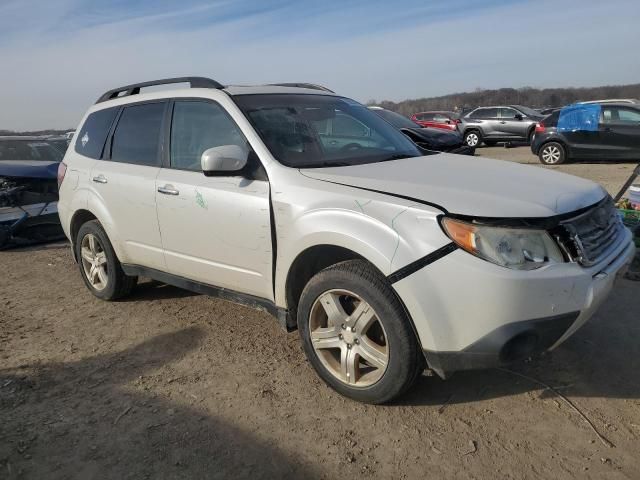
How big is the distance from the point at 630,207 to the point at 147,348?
217 inches

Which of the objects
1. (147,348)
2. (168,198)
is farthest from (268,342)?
(168,198)

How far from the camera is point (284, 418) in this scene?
9.91 ft

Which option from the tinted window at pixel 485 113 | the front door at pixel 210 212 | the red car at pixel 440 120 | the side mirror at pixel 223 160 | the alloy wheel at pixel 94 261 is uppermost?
the side mirror at pixel 223 160

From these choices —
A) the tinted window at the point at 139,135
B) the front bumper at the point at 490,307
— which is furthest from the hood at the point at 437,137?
the front bumper at the point at 490,307

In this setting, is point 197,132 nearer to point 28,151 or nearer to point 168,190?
point 168,190

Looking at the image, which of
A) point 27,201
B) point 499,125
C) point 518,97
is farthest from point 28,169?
point 518,97

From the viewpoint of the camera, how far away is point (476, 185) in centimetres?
296

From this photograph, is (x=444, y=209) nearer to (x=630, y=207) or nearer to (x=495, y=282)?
(x=495, y=282)

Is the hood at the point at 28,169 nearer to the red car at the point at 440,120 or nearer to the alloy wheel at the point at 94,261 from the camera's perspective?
the alloy wheel at the point at 94,261

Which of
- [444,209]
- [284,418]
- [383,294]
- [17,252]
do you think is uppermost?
[444,209]

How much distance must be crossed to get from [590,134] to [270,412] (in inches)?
537

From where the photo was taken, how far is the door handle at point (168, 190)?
3884 mm

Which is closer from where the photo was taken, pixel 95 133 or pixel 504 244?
pixel 504 244

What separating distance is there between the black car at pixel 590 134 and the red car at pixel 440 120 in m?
7.13
